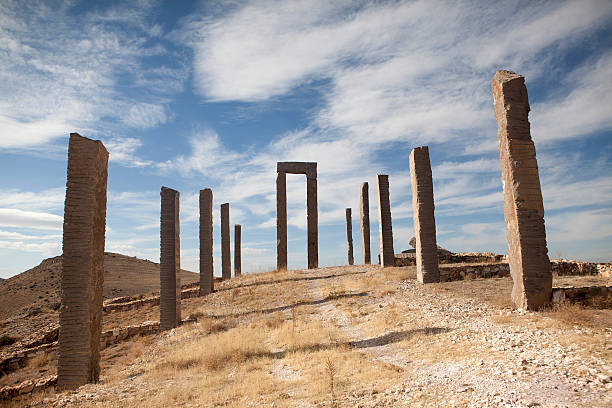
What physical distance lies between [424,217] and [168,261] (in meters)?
8.52

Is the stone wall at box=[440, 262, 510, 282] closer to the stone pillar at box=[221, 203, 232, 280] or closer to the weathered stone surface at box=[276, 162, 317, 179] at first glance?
the weathered stone surface at box=[276, 162, 317, 179]

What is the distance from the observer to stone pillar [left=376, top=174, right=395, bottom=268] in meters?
16.8

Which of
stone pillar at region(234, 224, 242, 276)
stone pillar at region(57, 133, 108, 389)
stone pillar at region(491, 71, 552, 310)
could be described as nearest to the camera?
stone pillar at region(57, 133, 108, 389)

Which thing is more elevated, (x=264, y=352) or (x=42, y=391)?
(x=264, y=352)

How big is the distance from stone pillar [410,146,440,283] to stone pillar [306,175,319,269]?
10150mm

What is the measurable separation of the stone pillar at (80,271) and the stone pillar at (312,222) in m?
15.2

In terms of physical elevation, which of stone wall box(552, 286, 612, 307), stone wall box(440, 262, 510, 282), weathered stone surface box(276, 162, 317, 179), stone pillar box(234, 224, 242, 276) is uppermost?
weathered stone surface box(276, 162, 317, 179)

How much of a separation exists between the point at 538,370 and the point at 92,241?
8242 millimetres

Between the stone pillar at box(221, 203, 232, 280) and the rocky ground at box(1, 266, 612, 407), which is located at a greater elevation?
the stone pillar at box(221, 203, 232, 280)

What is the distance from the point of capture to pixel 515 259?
8.90m

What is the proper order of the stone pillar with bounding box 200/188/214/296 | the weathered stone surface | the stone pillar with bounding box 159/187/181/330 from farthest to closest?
the weathered stone surface
the stone pillar with bounding box 200/188/214/296
the stone pillar with bounding box 159/187/181/330

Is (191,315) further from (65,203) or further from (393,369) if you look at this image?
(393,369)

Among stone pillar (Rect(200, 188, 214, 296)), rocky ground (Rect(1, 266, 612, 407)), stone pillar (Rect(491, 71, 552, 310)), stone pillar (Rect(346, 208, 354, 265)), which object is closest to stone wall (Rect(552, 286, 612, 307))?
stone pillar (Rect(491, 71, 552, 310))

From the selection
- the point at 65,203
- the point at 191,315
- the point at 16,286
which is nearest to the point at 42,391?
the point at 65,203
